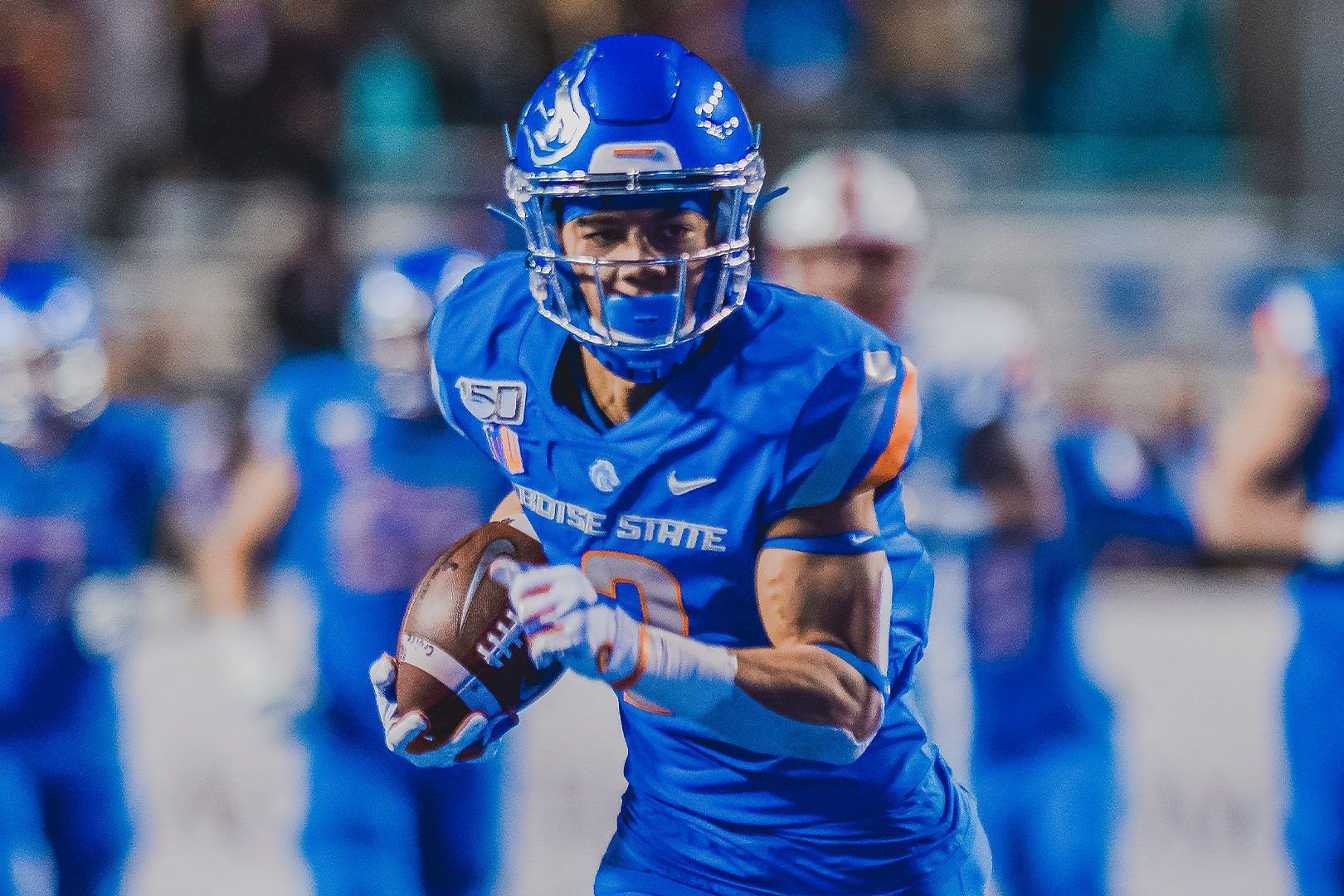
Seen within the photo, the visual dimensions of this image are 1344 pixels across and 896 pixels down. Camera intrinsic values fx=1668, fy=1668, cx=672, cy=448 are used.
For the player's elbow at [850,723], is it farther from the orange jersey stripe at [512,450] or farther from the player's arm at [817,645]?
the orange jersey stripe at [512,450]

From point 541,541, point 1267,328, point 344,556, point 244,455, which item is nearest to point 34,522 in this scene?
point 344,556

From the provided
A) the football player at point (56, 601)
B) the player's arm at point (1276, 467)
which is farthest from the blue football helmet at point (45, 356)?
the player's arm at point (1276, 467)

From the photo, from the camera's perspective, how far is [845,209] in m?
3.27

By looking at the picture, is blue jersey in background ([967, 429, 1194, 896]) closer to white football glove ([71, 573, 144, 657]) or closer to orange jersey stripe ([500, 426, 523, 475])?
orange jersey stripe ([500, 426, 523, 475])

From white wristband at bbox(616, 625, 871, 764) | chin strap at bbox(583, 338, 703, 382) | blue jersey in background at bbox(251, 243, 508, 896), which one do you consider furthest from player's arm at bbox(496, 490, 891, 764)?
blue jersey in background at bbox(251, 243, 508, 896)

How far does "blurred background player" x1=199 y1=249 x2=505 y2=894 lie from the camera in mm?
3586

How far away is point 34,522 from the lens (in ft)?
11.6

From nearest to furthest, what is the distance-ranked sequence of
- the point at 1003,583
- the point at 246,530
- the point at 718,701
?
the point at 718,701 → the point at 1003,583 → the point at 246,530

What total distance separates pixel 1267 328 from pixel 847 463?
1.48m

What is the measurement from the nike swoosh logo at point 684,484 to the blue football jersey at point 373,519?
1.81m

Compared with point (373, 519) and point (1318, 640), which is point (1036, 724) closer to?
point (1318, 640)

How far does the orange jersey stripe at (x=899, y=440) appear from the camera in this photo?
1.83 m

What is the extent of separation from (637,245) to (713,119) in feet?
0.55

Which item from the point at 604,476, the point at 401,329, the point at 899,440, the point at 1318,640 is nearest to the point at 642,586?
the point at 604,476
